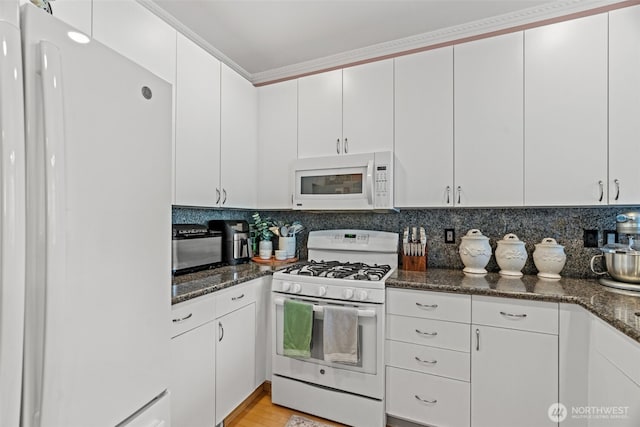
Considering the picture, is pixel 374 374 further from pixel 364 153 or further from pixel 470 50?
pixel 470 50

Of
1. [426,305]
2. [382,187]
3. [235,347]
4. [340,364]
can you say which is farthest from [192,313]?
[382,187]

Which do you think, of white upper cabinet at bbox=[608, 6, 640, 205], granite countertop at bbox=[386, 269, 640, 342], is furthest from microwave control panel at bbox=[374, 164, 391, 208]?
white upper cabinet at bbox=[608, 6, 640, 205]

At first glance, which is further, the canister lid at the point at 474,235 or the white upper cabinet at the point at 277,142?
the white upper cabinet at the point at 277,142

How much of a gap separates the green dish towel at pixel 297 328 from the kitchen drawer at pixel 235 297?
0.25 metres

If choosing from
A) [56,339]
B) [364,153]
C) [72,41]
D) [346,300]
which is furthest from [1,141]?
[364,153]

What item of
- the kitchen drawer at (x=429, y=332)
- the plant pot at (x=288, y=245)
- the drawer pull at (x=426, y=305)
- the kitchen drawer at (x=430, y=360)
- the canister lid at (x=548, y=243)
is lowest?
the kitchen drawer at (x=430, y=360)

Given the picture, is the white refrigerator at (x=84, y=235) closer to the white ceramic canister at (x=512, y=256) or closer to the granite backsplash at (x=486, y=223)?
the granite backsplash at (x=486, y=223)

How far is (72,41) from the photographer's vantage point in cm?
76

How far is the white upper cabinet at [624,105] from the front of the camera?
1641 mm

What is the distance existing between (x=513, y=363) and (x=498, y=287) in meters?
0.39

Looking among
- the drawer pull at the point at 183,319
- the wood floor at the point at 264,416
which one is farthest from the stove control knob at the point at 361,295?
the drawer pull at the point at 183,319

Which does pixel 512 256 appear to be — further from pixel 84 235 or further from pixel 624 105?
pixel 84 235

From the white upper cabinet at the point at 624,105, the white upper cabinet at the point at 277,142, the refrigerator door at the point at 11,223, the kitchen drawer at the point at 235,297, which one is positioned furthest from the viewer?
the white upper cabinet at the point at 277,142

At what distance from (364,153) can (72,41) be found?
1.75 m
